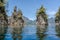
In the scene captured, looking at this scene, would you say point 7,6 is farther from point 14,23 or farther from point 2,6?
point 14,23

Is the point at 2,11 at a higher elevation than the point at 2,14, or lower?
higher

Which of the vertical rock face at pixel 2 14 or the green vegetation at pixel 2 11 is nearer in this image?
the green vegetation at pixel 2 11

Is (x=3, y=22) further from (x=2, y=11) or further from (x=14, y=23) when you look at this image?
(x=14, y=23)

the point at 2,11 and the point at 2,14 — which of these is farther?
the point at 2,14

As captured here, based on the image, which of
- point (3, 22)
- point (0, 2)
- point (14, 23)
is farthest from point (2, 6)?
point (14, 23)

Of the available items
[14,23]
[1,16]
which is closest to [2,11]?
[1,16]

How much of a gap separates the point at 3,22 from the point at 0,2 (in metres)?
11.7

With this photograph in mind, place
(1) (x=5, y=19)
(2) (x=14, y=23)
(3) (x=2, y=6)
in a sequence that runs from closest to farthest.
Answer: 1. (3) (x=2, y=6)
2. (1) (x=5, y=19)
3. (2) (x=14, y=23)

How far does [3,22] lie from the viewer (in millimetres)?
122062

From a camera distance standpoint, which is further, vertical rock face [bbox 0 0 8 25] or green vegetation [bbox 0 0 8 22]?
vertical rock face [bbox 0 0 8 25]

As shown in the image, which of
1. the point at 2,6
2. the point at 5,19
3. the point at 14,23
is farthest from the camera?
the point at 14,23

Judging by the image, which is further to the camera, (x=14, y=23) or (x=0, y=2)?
(x=14, y=23)

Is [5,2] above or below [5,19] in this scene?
above

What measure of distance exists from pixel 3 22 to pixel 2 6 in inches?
395
